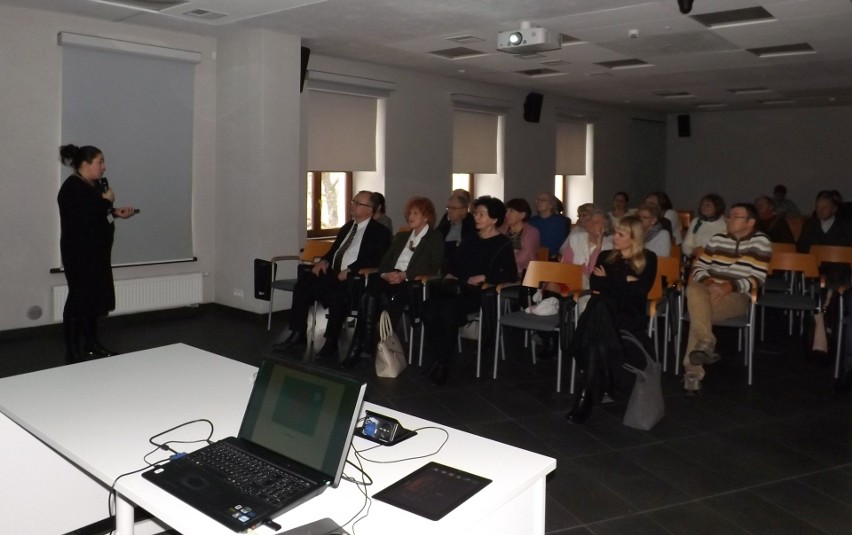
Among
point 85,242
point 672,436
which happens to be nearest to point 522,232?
point 672,436

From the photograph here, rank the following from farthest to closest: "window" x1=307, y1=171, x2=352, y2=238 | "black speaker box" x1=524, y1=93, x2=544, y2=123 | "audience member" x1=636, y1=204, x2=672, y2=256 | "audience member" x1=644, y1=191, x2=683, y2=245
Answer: "black speaker box" x1=524, y1=93, x2=544, y2=123 < "window" x1=307, y1=171, x2=352, y2=238 < "audience member" x1=644, y1=191, x2=683, y2=245 < "audience member" x1=636, y1=204, x2=672, y2=256

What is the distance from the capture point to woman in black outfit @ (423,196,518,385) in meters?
5.29

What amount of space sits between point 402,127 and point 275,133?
8.08ft

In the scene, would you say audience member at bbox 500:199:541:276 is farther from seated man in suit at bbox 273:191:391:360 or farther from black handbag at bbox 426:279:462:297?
seated man in suit at bbox 273:191:391:360

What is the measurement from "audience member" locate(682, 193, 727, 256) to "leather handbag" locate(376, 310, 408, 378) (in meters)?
3.45

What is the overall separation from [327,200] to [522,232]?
11.5 ft

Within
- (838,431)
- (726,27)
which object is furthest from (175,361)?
(726,27)

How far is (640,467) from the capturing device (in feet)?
12.3

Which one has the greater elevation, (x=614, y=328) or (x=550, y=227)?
(x=550, y=227)

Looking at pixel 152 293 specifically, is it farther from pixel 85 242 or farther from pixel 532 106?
pixel 532 106

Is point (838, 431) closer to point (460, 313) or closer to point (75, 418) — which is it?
point (460, 313)

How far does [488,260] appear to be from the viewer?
18.2ft

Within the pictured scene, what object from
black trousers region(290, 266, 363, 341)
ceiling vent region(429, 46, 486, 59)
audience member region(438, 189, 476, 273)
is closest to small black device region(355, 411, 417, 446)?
black trousers region(290, 266, 363, 341)

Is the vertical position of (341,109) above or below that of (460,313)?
above
